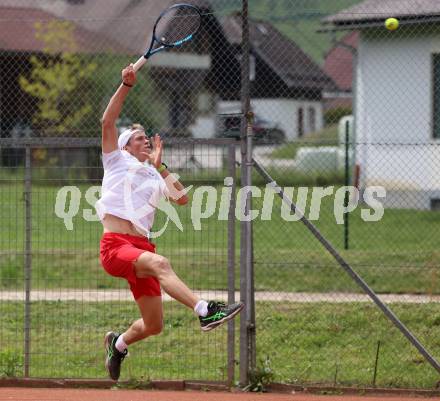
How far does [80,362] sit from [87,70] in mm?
15933

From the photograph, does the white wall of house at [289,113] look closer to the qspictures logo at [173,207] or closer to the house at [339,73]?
the house at [339,73]

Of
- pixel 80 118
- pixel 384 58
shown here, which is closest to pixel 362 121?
pixel 384 58

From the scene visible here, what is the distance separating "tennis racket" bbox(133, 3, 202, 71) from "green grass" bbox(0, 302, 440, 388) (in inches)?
110

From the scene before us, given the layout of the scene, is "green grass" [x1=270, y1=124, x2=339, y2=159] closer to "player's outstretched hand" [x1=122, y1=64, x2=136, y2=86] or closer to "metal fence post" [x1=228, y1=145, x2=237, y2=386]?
"metal fence post" [x1=228, y1=145, x2=237, y2=386]

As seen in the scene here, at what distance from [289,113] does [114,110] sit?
2482 cm

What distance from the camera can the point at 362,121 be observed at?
18.0 m

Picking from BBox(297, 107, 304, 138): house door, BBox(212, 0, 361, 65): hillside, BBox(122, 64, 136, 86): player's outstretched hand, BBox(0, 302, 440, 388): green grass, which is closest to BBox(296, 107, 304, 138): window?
BBox(297, 107, 304, 138): house door

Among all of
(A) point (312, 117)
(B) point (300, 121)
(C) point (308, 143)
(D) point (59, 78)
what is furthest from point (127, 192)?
(A) point (312, 117)

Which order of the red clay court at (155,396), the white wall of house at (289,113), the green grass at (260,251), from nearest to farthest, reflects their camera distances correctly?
the red clay court at (155,396) → the green grass at (260,251) → the white wall of house at (289,113)

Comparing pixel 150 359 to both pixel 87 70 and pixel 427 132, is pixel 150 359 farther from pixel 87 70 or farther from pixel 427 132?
pixel 87 70

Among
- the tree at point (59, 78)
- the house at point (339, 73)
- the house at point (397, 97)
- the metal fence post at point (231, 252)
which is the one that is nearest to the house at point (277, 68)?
the house at point (339, 73)

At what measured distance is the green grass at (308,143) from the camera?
1103cm

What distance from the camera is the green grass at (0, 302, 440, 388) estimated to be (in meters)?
9.42

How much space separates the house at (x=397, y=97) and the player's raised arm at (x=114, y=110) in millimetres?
7213
